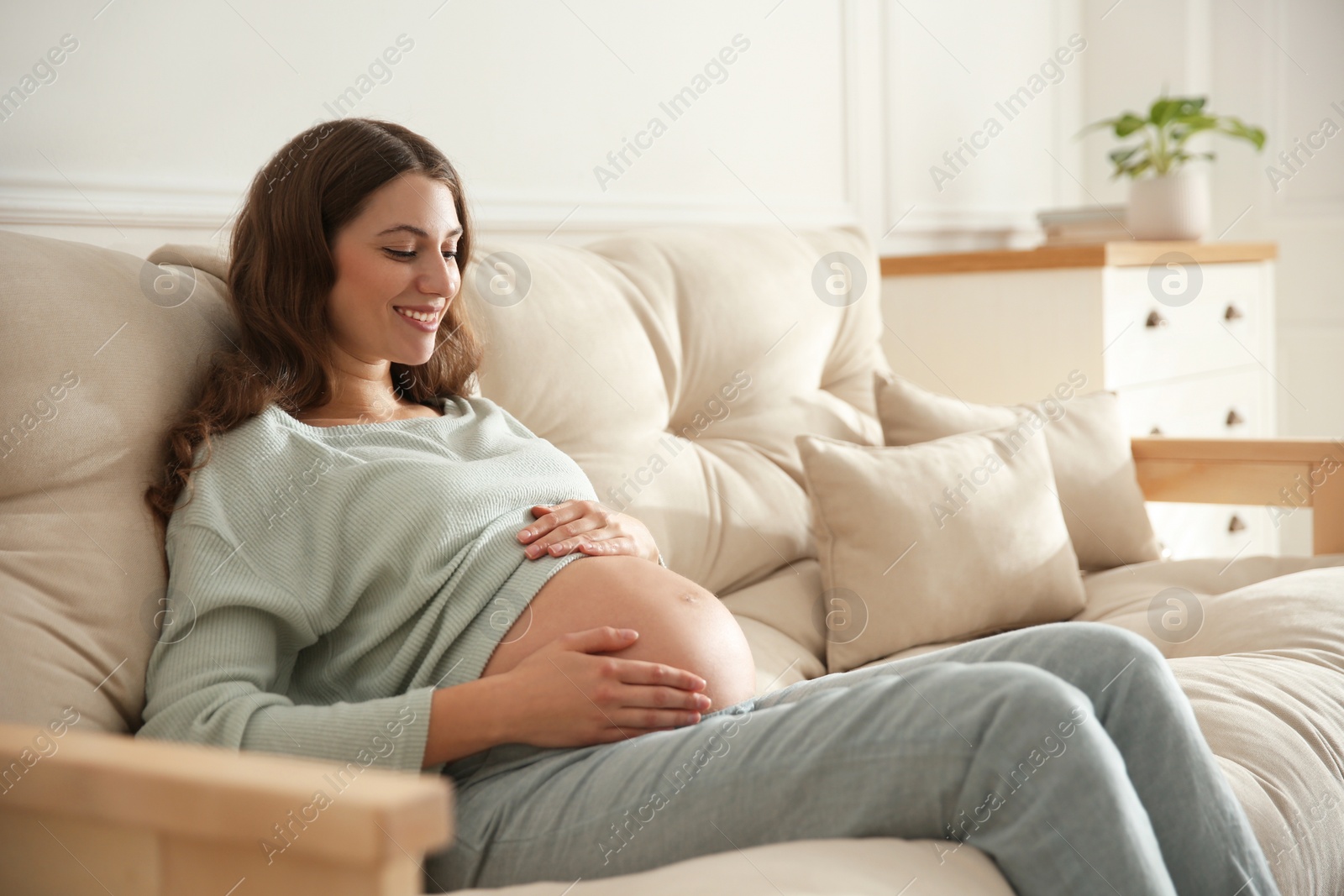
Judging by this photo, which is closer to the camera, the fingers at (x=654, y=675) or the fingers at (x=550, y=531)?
the fingers at (x=654, y=675)

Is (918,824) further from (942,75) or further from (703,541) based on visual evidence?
(942,75)

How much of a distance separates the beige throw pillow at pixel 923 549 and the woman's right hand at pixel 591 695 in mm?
612

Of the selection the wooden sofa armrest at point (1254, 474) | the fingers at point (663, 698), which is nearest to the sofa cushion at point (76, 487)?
the fingers at point (663, 698)

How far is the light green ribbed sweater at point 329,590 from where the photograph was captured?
96 centimetres

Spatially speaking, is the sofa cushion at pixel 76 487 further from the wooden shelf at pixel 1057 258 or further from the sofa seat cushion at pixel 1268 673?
the wooden shelf at pixel 1057 258

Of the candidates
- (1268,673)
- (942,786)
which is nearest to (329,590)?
(942,786)

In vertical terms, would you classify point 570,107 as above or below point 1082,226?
above

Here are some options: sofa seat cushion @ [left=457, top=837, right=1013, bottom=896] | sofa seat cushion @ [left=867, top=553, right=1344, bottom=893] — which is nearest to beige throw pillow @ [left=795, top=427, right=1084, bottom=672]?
sofa seat cushion @ [left=867, top=553, right=1344, bottom=893]

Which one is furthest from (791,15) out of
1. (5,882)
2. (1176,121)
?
(5,882)

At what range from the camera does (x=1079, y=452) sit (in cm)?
195

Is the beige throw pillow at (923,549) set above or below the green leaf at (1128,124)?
below

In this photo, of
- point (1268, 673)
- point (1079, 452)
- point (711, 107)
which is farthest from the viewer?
point (711, 107)

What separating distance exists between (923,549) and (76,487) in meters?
1.06

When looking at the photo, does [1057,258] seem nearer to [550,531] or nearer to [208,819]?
[550,531]
